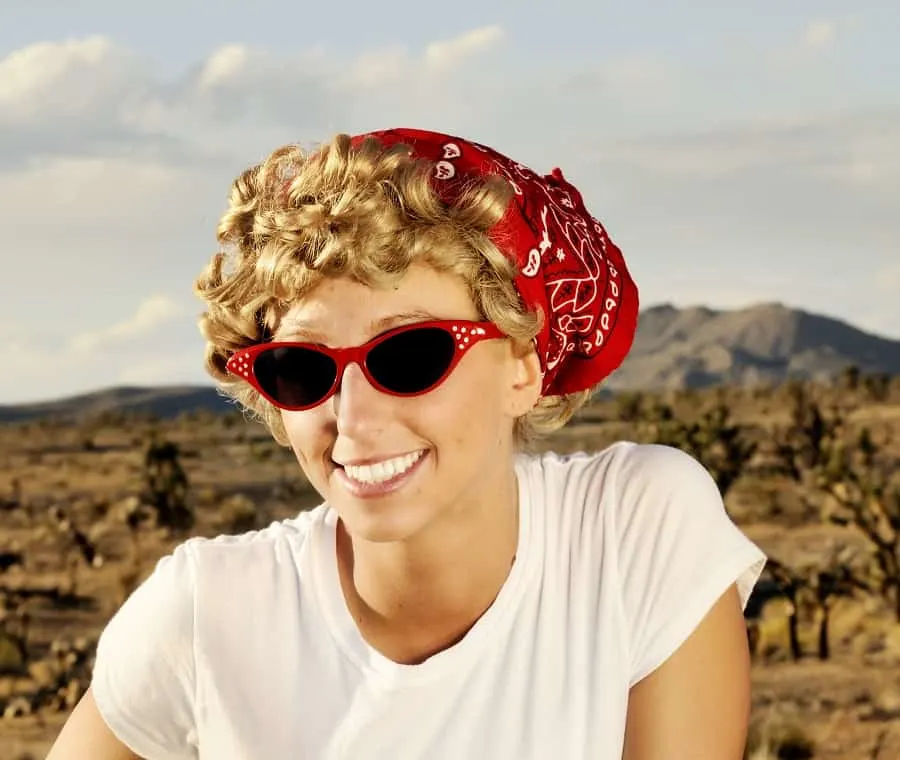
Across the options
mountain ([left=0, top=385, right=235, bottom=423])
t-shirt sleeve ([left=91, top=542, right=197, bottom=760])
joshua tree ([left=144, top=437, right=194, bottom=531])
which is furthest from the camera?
mountain ([left=0, top=385, right=235, bottom=423])

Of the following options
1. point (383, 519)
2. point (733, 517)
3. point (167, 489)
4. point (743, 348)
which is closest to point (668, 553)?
point (383, 519)

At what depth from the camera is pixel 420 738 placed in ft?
9.04

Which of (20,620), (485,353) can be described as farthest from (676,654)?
(20,620)

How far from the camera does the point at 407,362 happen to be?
2545 mm

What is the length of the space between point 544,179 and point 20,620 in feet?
30.5

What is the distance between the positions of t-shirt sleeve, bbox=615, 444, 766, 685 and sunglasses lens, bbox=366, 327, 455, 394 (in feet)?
1.76

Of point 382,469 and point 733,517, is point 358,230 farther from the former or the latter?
point 733,517

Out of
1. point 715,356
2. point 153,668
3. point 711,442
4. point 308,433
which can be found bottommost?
point 153,668

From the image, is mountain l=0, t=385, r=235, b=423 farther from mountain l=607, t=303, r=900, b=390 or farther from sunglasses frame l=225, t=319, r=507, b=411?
sunglasses frame l=225, t=319, r=507, b=411

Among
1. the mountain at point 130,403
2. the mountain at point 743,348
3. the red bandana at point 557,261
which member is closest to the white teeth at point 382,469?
the red bandana at point 557,261

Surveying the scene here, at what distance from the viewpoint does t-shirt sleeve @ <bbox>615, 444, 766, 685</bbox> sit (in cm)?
279

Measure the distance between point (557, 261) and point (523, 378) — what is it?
0.71 feet

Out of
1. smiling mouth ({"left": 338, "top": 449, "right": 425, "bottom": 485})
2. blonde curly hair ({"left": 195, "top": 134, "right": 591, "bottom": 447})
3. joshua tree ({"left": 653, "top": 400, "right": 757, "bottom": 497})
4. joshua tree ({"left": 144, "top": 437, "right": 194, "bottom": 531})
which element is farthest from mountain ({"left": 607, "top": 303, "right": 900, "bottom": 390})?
smiling mouth ({"left": 338, "top": 449, "right": 425, "bottom": 485})

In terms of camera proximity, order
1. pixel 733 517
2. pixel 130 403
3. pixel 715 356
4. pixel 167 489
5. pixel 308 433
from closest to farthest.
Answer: pixel 308 433
pixel 733 517
pixel 167 489
pixel 130 403
pixel 715 356
